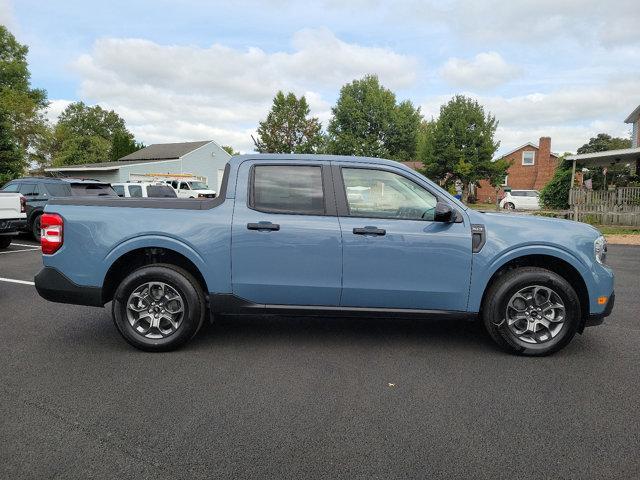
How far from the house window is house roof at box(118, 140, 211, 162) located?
3047 cm

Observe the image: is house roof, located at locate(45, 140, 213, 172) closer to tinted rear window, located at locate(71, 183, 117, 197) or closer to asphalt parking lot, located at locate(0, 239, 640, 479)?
tinted rear window, located at locate(71, 183, 117, 197)

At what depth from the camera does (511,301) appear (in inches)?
171

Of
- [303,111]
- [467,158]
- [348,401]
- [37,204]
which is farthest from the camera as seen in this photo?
[303,111]

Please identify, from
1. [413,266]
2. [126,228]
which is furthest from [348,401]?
[126,228]

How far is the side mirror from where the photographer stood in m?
4.14

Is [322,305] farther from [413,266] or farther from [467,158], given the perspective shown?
[467,158]

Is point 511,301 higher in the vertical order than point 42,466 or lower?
higher

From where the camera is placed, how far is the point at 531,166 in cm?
4653

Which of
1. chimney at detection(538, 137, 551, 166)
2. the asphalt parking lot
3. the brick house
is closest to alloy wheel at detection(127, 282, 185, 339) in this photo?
the asphalt parking lot

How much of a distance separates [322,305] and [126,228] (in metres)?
1.91

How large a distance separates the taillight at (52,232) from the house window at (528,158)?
159ft

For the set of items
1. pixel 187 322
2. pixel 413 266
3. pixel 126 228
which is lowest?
pixel 187 322

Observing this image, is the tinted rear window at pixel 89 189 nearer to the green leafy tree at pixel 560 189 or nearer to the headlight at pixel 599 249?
the headlight at pixel 599 249

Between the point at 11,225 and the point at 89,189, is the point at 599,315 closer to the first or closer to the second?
the point at 11,225
